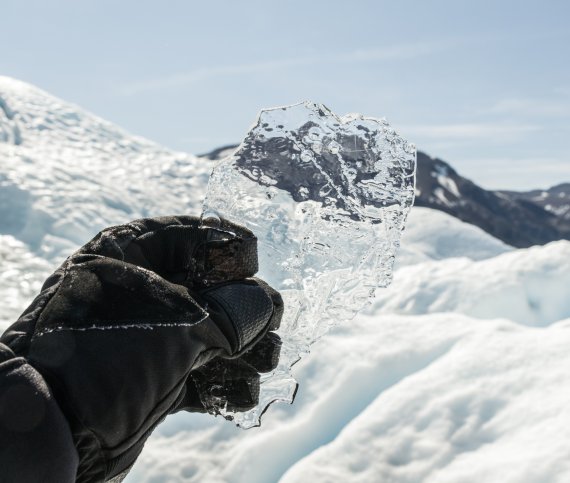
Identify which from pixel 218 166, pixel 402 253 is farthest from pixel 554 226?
pixel 218 166

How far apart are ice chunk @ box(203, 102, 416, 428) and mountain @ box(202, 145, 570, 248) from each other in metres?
27.6

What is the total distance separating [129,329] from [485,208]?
34.6 metres

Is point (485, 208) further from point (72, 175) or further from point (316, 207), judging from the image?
point (316, 207)

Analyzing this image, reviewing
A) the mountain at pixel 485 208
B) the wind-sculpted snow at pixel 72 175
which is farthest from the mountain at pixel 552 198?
the wind-sculpted snow at pixel 72 175

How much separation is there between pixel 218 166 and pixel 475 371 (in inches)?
72.3

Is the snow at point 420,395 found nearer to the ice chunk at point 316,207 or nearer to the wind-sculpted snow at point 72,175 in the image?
the wind-sculpted snow at point 72,175

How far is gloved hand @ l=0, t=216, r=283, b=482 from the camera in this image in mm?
840

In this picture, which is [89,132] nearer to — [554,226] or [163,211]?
[163,211]

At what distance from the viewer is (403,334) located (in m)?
3.64

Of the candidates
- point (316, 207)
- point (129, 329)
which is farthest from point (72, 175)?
point (129, 329)

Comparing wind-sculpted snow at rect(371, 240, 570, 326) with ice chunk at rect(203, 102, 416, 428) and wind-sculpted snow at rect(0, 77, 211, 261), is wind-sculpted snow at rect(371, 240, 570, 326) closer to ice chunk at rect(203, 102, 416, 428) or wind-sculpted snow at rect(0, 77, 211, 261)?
ice chunk at rect(203, 102, 416, 428)

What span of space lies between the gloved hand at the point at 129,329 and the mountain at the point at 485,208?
91.9ft

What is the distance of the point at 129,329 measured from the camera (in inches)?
35.4

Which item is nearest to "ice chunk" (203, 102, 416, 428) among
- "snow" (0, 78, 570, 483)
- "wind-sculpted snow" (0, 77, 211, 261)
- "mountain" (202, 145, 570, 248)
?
"snow" (0, 78, 570, 483)
